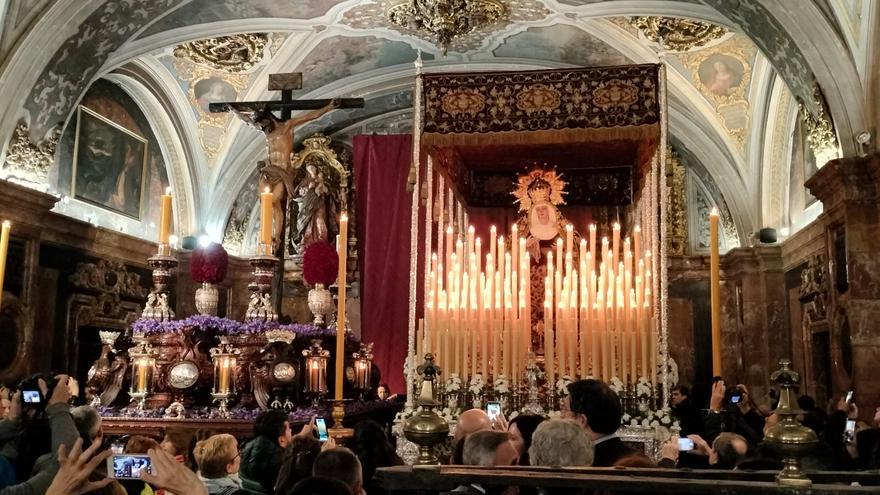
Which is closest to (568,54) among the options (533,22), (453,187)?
(533,22)

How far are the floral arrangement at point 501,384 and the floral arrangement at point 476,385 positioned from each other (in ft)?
0.38

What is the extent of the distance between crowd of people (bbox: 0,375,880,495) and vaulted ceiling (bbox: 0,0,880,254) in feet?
17.8

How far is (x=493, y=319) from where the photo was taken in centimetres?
717

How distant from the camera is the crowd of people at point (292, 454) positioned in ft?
6.84

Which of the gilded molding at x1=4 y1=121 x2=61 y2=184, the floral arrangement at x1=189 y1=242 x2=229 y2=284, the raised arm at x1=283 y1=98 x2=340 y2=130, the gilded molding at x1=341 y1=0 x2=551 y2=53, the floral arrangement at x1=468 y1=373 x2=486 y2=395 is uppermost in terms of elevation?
the gilded molding at x1=341 y1=0 x2=551 y2=53

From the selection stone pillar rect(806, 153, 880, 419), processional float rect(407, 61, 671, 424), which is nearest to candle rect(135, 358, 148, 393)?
processional float rect(407, 61, 671, 424)

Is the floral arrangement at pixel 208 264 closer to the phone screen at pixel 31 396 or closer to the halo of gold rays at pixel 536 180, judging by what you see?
the halo of gold rays at pixel 536 180

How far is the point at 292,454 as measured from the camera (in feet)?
10.6

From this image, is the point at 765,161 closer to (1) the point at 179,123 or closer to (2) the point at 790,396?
(1) the point at 179,123

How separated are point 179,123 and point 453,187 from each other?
6.42m

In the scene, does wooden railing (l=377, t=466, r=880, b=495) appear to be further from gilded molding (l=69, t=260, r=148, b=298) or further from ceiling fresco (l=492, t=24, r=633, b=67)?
gilded molding (l=69, t=260, r=148, b=298)

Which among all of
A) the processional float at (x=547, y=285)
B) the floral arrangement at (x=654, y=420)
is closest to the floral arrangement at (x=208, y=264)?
the processional float at (x=547, y=285)

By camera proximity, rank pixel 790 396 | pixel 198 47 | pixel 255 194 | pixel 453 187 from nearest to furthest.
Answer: pixel 790 396 → pixel 453 187 → pixel 198 47 → pixel 255 194

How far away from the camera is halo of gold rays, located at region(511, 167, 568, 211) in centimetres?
899
